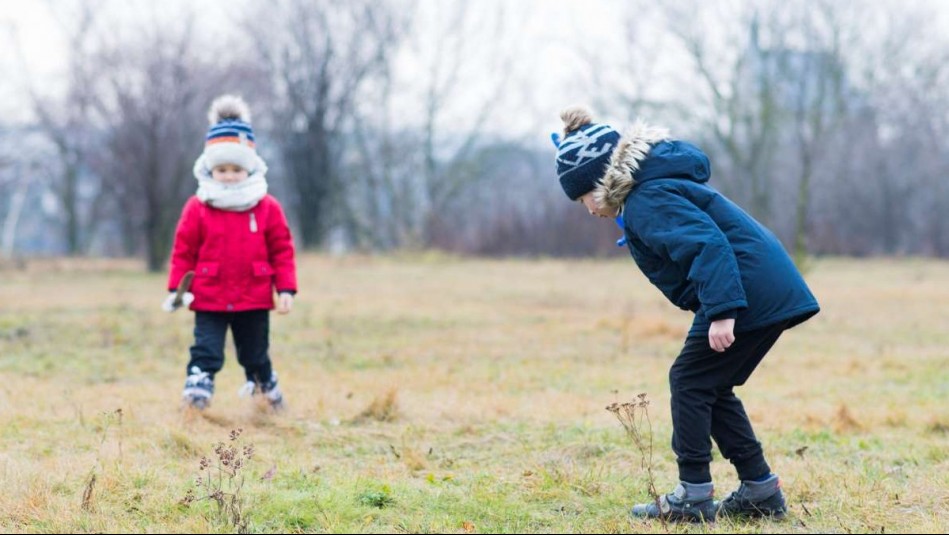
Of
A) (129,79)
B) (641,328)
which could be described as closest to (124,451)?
(641,328)

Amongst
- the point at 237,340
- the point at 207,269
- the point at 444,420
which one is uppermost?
the point at 207,269

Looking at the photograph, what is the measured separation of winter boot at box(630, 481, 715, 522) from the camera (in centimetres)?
355

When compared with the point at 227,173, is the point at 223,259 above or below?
below

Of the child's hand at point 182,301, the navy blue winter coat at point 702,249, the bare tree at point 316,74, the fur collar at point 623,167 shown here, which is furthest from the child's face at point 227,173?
the bare tree at point 316,74

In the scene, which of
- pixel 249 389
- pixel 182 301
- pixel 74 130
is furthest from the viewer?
pixel 74 130

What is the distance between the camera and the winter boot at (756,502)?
11.9 feet

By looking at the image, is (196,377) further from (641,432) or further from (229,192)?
(641,432)

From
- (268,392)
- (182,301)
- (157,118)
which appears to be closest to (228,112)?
(182,301)

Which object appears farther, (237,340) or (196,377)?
(237,340)

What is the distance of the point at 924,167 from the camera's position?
3262cm

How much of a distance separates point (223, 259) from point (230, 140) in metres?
0.72

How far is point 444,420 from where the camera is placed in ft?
19.5

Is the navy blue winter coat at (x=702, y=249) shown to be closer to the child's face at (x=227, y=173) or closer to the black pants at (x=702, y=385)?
the black pants at (x=702, y=385)

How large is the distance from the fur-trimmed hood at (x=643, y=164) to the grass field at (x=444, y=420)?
1200mm
